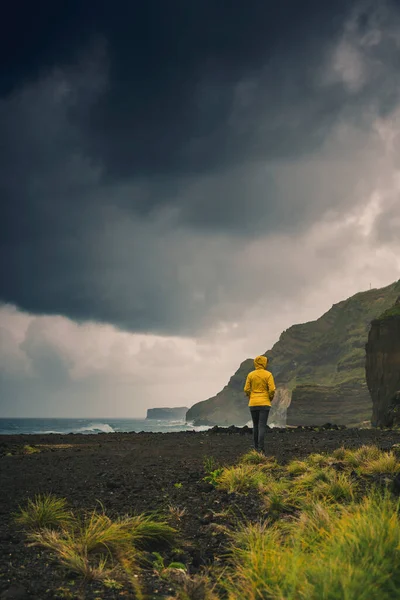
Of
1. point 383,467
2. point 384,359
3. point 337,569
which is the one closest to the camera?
point 337,569

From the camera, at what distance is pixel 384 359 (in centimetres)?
5397

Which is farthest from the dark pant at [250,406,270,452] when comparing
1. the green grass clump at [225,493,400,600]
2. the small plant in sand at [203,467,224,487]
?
the green grass clump at [225,493,400,600]

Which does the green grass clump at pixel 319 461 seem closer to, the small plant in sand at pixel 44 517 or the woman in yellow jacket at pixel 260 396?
the woman in yellow jacket at pixel 260 396

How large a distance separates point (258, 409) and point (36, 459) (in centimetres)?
584

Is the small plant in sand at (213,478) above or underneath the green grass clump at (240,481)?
underneath

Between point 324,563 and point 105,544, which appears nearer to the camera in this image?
point 324,563

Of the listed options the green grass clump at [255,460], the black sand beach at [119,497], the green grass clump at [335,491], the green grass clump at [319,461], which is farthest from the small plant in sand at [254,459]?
the green grass clump at [335,491]

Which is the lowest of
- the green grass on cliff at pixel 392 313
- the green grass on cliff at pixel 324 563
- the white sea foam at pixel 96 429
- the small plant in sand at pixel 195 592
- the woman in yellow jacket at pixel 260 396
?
the white sea foam at pixel 96 429

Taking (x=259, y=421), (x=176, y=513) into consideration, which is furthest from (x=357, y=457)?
(x=176, y=513)

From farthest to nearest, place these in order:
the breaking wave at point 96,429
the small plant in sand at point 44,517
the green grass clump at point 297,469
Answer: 1. the breaking wave at point 96,429
2. the green grass clump at point 297,469
3. the small plant in sand at point 44,517

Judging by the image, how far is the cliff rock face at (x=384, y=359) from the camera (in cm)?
5256

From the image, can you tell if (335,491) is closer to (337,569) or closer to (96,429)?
(337,569)

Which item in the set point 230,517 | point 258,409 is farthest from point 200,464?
point 230,517

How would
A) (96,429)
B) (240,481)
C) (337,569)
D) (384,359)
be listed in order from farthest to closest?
(96,429)
(384,359)
(240,481)
(337,569)
